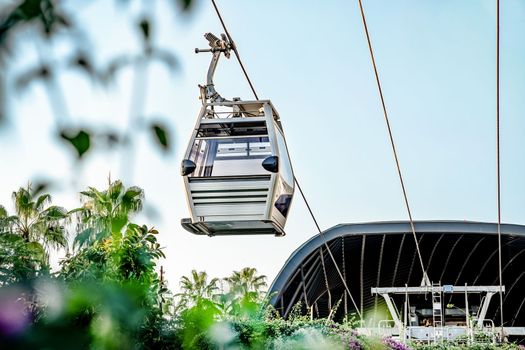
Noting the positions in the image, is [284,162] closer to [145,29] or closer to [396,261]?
[145,29]

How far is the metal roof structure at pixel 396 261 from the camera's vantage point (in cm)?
4269

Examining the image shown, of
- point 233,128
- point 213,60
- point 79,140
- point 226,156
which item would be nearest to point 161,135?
point 79,140

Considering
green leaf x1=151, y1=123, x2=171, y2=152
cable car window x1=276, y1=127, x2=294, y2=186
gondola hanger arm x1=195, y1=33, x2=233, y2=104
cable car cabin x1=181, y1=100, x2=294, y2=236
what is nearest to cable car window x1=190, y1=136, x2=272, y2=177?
cable car cabin x1=181, y1=100, x2=294, y2=236

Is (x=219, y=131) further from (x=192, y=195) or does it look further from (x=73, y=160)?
(x=73, y=160)

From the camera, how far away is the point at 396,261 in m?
49.4

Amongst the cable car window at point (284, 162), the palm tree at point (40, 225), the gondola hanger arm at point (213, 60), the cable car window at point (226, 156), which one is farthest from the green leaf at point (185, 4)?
the palm tree at point (40, 225)

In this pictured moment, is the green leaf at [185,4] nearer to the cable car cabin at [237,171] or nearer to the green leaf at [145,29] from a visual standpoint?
the green leaf at [145,29]

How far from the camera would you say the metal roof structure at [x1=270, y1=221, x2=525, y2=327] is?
140 feet

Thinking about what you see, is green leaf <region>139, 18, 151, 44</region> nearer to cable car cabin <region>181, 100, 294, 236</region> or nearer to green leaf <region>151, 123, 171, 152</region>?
green leaf <region>151, 123, 171, 152</region>

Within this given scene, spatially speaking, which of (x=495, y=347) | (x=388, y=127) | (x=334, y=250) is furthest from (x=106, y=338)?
(x=334, y=250)

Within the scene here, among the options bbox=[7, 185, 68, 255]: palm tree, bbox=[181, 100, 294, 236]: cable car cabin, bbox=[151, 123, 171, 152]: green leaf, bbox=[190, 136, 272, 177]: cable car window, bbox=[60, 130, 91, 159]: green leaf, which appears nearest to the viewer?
bbox=[60, 130, 91, 159]: green leaf

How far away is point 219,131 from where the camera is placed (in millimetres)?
13719

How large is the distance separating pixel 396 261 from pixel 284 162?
3667 centimetres

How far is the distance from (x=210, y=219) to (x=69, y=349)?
12624 mm
